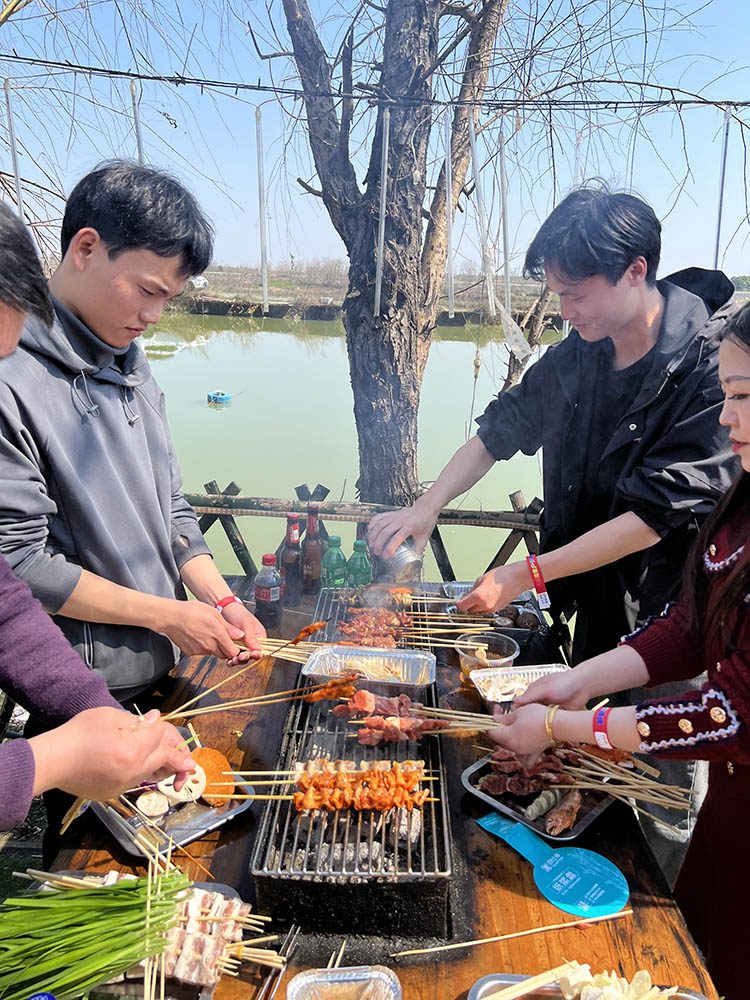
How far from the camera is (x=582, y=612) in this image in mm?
3721

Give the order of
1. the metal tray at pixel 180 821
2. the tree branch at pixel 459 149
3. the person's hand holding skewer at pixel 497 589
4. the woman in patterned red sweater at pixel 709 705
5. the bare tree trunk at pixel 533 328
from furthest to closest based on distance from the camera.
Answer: the bare tree trunk at pixel 533 328 < the tree branch at pixel 459 149 < the person's hand holding skewer at pixel 497 589 < the metal tray at pixel 180 821 < the woman in patterned red sweater at pixel 709 705

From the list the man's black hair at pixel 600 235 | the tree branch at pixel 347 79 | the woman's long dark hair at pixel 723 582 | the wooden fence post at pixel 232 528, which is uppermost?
the tree branch at pixel 347 79

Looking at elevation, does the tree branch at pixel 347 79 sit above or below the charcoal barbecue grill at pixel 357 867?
above

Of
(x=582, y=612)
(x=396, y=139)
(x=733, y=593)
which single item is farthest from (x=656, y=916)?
(x=396, y=139)

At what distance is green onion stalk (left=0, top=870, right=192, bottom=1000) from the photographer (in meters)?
1.50

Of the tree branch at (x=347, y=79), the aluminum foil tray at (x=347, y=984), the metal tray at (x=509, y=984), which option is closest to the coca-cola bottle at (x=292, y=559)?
the aluminum foil tray at (x=347, y=984)

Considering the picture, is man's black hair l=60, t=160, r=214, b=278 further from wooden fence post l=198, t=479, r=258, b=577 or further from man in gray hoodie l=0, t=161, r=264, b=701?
wooden fence post l=198, t=479, r=258, b=577

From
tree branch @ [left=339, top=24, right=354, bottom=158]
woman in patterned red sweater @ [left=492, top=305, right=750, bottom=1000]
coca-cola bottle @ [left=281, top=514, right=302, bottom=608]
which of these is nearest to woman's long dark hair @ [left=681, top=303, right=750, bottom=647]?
woman in patterned red sweater @ [left=492, top=305, right=750, bottom=1000]

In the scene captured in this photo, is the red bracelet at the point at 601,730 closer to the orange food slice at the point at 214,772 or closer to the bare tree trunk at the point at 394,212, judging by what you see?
the orange food slice at the point at 214,772

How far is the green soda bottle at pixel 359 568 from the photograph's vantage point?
160 inches

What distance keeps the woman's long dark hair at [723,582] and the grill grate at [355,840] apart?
1066mm

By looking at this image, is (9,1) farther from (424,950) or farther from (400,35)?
(424,950)

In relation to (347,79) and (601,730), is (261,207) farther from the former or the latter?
(601,730)

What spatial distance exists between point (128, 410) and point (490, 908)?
88.2 inches
